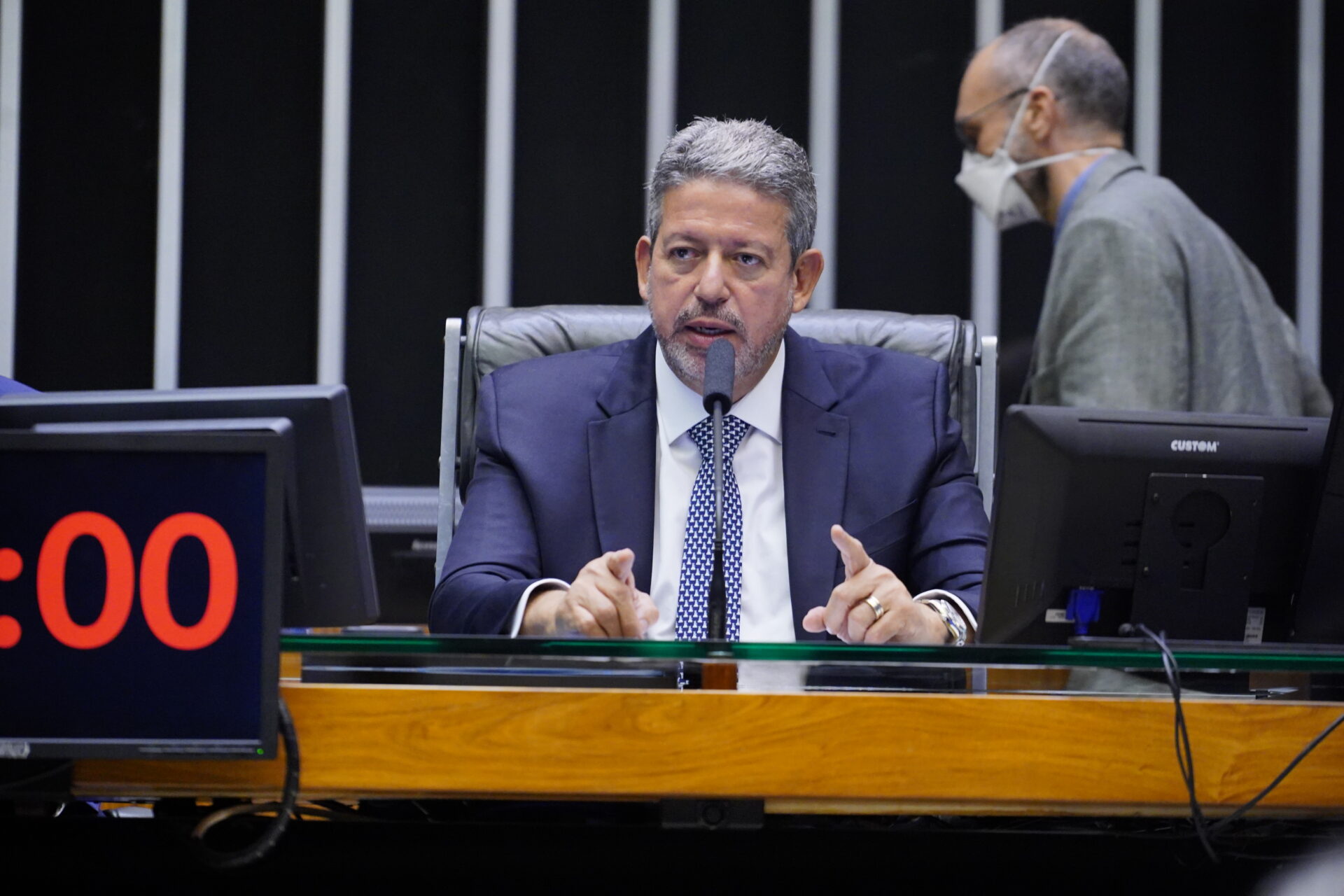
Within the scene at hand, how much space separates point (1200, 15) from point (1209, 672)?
3.02 meters

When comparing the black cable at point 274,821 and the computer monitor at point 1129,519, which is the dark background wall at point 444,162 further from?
the black cable at point 274,821

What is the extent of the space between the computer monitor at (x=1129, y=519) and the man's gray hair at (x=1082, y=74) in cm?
178

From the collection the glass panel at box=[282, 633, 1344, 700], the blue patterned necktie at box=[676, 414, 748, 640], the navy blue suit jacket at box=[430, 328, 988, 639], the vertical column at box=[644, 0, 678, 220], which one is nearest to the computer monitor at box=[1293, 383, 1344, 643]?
the glass panel at box=[282, 633, 1344, 700]

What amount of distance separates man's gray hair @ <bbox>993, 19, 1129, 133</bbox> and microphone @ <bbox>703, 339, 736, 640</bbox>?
65.0 inches

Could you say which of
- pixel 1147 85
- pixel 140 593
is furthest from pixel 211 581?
pixel 1147 85

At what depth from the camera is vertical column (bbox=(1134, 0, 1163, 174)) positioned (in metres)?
3.48

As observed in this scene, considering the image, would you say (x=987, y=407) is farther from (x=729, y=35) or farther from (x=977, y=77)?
(x=729, y=35)

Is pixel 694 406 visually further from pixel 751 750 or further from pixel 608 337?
pixel 751 750

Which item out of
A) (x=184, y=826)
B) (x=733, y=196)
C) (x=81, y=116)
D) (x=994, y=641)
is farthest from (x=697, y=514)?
(x=81, y=116)

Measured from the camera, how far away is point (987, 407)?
2059 mm

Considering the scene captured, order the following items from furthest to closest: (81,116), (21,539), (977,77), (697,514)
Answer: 1. (81,116)
2. (977,77)
3. (697,514)
4. (21,539)

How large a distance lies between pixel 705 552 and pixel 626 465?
6.5 inches

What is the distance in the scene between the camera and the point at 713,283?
189cm

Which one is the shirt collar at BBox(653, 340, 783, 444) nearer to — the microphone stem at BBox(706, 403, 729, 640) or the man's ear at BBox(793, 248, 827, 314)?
the man's ear at BBox(793, 248, 827, 314)
